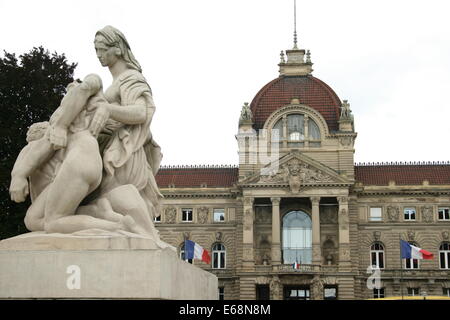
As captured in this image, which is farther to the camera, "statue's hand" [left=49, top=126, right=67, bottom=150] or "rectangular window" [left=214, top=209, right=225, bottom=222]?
"rectangular window" [left=214, top=209, right=225, bottom=222]

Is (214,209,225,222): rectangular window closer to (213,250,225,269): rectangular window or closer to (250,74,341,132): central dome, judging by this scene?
(213,250,225,269): rectangular window

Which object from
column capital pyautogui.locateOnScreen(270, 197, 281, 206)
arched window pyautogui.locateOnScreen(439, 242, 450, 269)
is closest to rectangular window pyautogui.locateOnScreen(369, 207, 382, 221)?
arched window pyautogui.locateOnScreen(439, 242, 450, 269)

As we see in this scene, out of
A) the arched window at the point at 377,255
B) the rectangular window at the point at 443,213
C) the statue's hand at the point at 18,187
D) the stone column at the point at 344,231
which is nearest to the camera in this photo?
the statue's hand at the point at 18,187

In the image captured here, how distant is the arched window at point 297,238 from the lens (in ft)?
189

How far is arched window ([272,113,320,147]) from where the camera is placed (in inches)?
2309

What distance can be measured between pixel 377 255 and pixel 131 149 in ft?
177

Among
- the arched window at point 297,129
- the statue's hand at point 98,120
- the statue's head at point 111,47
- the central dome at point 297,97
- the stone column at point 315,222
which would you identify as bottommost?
the statue's hand at point 98,120

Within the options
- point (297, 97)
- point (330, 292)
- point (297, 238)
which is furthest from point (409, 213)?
point (297, 97)

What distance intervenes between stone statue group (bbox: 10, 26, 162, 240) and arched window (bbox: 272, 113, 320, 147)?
2031 inches

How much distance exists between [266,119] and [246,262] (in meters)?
11.7

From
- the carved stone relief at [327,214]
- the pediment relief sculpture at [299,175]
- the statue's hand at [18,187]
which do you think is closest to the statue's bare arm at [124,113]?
the statue's hand at [18,187]

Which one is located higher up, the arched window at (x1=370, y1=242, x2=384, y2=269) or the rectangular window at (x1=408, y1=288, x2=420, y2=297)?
the arched window at (x1=370, y1=242, x2=384, y2=269)

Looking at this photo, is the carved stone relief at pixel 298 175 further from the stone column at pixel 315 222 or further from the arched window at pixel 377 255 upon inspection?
the arched window at pixel 377 255

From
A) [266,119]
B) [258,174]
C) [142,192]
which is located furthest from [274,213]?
[142,192]
